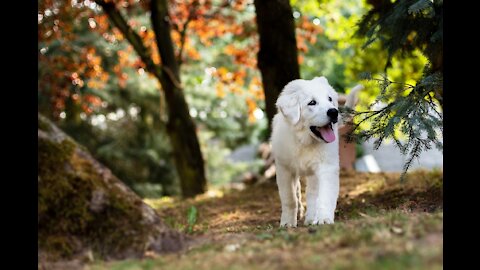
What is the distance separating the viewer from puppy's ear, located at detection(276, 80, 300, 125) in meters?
5.46

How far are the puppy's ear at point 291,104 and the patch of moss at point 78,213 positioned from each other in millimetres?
1773

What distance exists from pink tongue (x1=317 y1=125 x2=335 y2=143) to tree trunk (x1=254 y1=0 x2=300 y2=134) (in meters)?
3.88

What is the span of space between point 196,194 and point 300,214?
6088mm

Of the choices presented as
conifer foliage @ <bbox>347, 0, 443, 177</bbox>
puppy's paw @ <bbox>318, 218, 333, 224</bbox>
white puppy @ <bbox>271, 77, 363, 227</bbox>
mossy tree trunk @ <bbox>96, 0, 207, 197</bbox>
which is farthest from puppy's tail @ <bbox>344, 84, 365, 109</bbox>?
mossy tree trunk @ <bbox>96, 0, 207, 197</bbox>

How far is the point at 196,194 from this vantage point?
1241 centimetres

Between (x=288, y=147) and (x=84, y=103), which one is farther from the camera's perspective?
(x=84, y=103)

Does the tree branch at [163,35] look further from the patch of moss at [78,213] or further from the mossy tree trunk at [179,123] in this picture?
the patch of moss at [78,213]

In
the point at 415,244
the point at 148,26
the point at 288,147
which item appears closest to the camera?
the point at 415,244

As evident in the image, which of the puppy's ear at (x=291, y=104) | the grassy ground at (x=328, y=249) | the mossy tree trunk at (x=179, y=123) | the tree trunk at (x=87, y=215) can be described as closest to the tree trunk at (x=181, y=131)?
the mossy tree trunk at (x=179, y=123)

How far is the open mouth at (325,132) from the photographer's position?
5.36 meters

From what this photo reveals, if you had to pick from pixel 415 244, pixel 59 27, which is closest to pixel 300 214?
pixel 415 244
